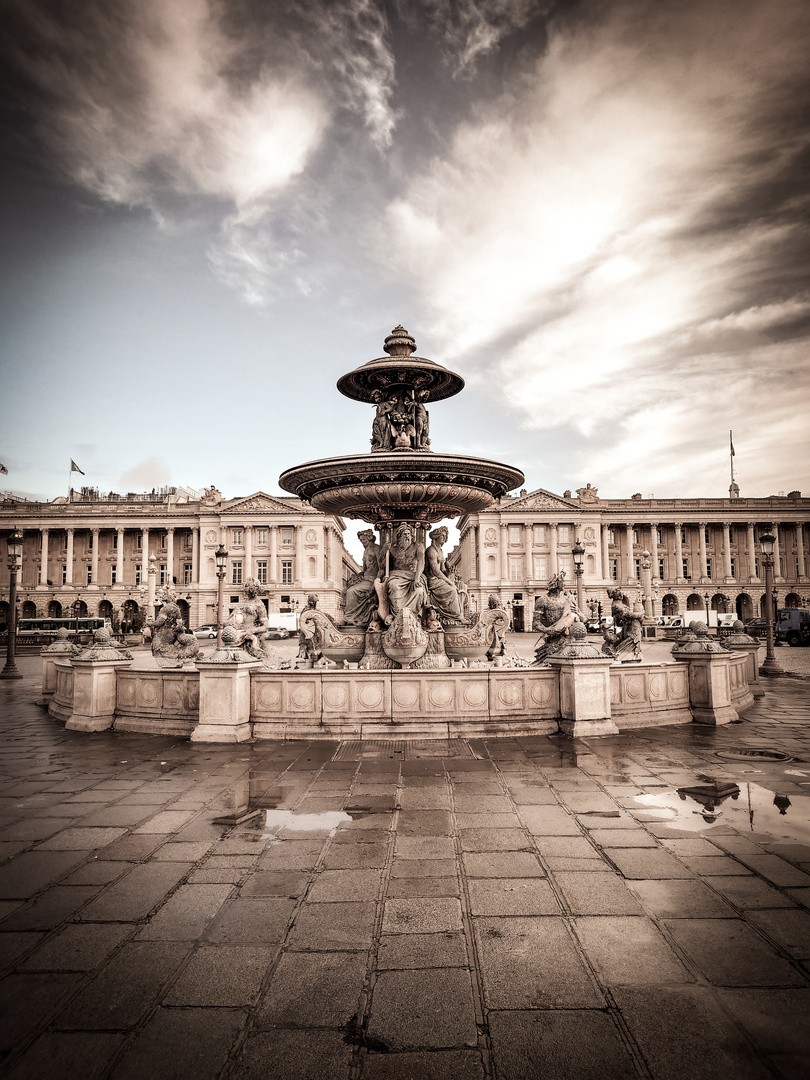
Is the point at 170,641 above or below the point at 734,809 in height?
above

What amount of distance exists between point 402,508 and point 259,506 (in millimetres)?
69046

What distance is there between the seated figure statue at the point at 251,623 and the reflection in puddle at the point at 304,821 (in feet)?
12.5

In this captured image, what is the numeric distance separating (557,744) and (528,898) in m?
4.21

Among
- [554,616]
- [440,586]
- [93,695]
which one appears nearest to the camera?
[93,695]

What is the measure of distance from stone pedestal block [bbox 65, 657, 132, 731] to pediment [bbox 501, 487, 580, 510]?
71762mm

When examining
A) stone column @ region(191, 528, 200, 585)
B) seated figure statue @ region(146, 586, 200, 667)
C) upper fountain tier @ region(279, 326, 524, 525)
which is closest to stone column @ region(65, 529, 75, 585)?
stone column @ region(191, 528, 200, 585)

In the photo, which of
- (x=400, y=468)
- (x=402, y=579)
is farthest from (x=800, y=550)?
(x=400, y=468)

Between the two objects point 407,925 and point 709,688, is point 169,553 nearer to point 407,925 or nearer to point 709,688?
point 709,688

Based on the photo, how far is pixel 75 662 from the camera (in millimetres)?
9008

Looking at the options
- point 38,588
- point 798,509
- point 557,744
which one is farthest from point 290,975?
point 798,509

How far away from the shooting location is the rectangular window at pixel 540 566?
7900cm

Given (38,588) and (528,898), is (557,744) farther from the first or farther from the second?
(38,588)

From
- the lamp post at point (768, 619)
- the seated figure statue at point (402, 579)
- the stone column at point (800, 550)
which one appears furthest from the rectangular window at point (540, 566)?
the seated figure statue at point (402, 579)

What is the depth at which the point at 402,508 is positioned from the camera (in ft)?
38.2
